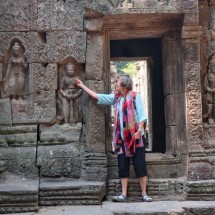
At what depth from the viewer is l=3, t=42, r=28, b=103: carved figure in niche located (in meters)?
6.21

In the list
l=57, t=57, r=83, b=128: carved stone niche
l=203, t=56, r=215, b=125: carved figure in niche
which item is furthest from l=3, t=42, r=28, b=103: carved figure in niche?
l=203, t=56, r=215, b=125: carved figure in niche

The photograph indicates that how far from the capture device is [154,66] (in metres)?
9.02

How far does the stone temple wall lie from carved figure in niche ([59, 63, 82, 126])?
16 mm

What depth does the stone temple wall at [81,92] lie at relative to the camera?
19.5 ft

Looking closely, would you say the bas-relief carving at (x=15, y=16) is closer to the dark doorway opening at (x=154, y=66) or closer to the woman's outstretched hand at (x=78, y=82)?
the woman's outstretched hand at (x=78, y=82)

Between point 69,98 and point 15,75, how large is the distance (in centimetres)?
94

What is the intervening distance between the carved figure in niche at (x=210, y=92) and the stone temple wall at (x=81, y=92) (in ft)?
0.05

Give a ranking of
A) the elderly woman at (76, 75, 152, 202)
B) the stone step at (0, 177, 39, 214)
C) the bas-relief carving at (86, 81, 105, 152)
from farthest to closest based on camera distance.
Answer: the bas-relief carving at (86, 81, 105, 152) → the elderly woman at (76, 75, 152, 202) → the stone step at (0, 177, 39, 214)

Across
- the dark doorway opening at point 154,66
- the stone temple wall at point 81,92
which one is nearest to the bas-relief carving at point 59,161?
the stone temple wall at point 81,92

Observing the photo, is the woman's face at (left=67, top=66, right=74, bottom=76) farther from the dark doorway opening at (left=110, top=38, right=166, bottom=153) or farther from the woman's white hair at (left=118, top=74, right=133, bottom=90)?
the dark doorway opening at (left=110, top=38, right=166, bottom=153)

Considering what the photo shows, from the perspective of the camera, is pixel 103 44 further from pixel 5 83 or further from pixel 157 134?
pixel 157 134

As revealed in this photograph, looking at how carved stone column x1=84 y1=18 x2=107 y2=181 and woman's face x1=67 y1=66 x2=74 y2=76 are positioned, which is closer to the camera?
carved stone column x1=84 y1=18 x2=107 y2=181

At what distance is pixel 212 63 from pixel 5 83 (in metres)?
3.36

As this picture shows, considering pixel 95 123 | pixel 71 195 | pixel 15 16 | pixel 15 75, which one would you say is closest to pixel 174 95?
pixel 95 123
